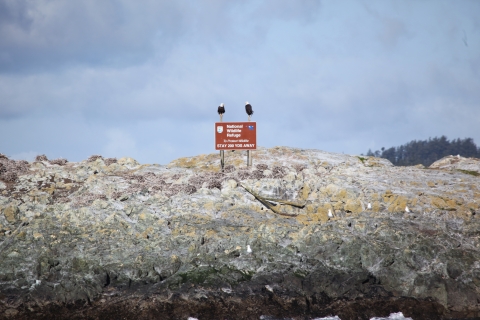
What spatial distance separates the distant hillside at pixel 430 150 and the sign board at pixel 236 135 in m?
123

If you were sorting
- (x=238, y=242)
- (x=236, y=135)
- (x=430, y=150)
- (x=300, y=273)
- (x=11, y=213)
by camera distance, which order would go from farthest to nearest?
(x=430, y=150), (x=236, y=135), (x=11, y=213), (x=238, y=242), (x=300, y=273)

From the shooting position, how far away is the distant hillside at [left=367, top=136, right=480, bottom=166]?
159 metres

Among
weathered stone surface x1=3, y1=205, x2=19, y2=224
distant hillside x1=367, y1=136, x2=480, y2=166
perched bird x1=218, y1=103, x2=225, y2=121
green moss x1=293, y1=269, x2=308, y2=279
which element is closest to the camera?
green moss x1=293, y1=269, x2=308, y2=279

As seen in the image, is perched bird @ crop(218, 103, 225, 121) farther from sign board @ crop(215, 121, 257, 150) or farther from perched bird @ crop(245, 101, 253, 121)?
perched bird @ crop(245, 101, 253, 121)

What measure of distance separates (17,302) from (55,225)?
633 cm

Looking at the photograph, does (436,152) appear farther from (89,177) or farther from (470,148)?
(89,177)

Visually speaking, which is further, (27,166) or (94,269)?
(27,166)

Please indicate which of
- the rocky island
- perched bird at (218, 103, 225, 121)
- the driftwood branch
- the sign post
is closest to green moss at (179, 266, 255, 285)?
the rocky island

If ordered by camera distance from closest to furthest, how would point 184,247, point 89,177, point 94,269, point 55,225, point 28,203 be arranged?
point 94,269, point 184,247, point 55,225, point 28,203, point 89,177

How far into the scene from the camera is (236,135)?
36.2m

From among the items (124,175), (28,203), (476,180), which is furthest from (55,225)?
(476,180)

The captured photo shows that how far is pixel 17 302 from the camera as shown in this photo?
22.7m

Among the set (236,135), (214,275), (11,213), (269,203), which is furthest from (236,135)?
(11,213)

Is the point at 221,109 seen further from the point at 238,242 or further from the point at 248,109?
the point at 238,242
